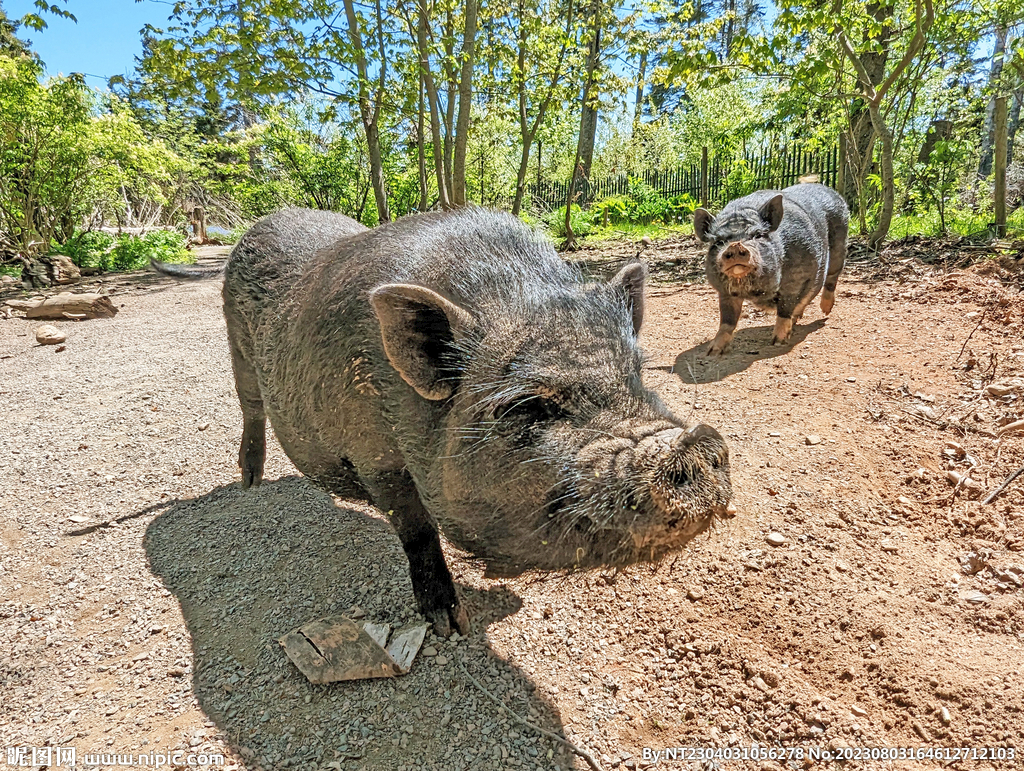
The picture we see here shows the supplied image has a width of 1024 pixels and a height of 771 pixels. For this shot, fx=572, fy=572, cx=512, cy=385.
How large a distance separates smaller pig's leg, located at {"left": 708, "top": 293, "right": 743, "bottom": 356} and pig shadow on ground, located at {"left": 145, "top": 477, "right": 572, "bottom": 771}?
430cm

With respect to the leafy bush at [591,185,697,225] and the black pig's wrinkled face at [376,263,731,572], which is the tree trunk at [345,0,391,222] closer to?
the black pig's wrinkled face at [376,263,731,572]

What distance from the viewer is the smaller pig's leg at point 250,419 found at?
4059 mm

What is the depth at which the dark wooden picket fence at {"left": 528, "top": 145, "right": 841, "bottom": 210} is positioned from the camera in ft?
57.4

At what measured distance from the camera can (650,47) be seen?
13.0 m

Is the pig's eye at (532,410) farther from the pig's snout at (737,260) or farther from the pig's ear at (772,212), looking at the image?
the pig's ear at (772,212)

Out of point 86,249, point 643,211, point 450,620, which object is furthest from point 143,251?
point 450,620

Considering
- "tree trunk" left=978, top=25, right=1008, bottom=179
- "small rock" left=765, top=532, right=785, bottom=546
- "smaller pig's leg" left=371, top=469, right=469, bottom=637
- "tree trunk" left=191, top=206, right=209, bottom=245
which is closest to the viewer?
"smaller pig's leg" left=371, top=469, right=469, bottom=637

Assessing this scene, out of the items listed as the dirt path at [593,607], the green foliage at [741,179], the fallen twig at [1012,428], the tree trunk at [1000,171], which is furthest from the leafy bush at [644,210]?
the fallen twig at [1012,428]

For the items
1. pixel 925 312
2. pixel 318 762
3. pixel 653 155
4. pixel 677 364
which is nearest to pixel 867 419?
pixel 677 364

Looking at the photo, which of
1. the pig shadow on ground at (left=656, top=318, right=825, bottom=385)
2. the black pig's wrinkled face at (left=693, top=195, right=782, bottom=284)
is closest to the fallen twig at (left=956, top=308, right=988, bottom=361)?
the pig shadow on ground at (left=656, top=318, right=825, bottom=385)

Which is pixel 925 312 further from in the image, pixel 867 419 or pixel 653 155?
pixel 653 155

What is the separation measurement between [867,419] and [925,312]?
10.4 feet

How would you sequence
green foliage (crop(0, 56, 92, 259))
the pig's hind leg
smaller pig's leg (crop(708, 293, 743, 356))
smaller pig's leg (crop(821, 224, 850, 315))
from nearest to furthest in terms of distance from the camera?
1. smaller pig's leg (crop(708, 293, 743, 356))
2. the pig's hind leg
3. smaller pig's leg (crop(821, 224, 850, 315))
4. green foliage (crop(0, 56, 92, 259))

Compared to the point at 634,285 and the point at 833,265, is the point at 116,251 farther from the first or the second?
the point at 634,285
